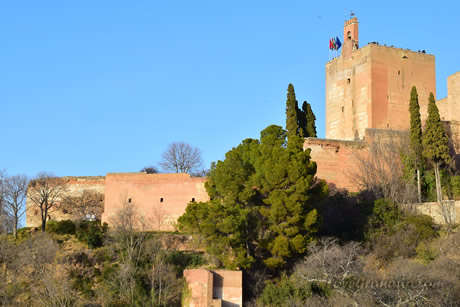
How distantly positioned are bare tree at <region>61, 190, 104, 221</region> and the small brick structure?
8461mm

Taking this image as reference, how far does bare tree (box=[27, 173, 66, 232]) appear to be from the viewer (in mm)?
31812

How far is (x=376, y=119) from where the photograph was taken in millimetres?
34812

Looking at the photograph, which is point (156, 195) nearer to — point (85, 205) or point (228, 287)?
point (85, 205)

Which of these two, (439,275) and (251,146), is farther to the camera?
(251,146)

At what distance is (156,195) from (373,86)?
1230cm

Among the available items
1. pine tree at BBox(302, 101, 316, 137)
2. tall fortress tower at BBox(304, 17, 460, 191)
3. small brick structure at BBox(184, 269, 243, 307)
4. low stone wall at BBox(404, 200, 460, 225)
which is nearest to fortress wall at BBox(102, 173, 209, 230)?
small brick structure at BBox(184, 269, 243, 307)

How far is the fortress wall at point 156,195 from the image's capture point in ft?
98.6

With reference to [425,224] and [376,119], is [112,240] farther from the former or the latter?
[376,119]

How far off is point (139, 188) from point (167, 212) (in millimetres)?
1603

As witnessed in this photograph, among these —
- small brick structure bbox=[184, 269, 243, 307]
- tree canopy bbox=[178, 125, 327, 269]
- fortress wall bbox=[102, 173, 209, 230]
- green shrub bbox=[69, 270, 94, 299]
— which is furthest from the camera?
fortress wall bbox=[102, 173, 209, 230]

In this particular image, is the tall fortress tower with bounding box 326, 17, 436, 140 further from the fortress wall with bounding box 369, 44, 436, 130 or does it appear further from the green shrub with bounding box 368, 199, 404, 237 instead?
the green shrub with bounding box 368, 199, 404, 237

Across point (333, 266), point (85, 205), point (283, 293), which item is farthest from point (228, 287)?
point (85, 205)

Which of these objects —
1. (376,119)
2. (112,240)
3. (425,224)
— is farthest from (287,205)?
(376,119)

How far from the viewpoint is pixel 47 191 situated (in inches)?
1253
